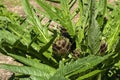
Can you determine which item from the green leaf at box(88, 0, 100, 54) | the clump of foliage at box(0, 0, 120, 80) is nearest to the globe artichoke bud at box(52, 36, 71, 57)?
the clump of foliage at box(0, 0, 120, 80)

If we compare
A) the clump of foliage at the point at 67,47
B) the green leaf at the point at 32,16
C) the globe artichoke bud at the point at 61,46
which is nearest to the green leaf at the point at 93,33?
the clump of foliage at the point at 67,47

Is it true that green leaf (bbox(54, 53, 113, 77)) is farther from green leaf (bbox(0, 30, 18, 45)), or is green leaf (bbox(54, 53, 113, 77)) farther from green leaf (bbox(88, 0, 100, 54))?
green leaf (bbox(0, 30, 18, 45))

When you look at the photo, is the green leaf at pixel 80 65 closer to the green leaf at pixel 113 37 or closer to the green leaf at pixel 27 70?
the green leaf at pixel 27 70

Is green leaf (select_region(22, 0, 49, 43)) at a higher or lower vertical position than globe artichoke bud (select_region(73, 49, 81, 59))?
higher

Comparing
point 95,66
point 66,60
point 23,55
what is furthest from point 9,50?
point 95,66

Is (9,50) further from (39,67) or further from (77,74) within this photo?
(77,74)

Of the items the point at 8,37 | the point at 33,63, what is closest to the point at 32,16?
the point at 8,37

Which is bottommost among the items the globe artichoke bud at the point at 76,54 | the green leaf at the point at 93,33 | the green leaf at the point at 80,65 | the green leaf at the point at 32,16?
the green leaf at the point at 80,65

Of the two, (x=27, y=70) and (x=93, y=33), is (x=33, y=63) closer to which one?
(x=27, y=70)
